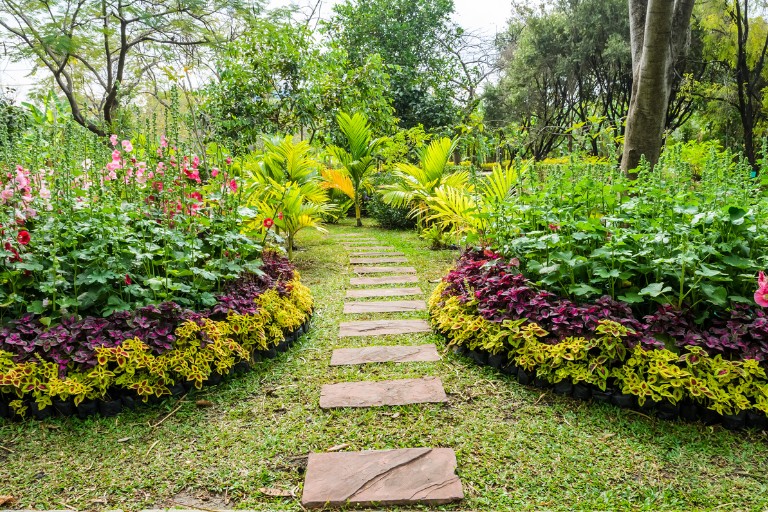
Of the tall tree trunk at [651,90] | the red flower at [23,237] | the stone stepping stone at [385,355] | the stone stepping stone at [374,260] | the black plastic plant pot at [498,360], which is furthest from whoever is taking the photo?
the stone stepping stone at [374,260]

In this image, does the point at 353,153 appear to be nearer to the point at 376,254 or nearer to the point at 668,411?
the point at 376,254

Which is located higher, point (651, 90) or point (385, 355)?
point (651, 90)

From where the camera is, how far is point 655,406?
2143 millimetres

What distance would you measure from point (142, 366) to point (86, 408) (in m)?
0.30

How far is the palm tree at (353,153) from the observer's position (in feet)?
22.5

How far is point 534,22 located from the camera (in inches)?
476

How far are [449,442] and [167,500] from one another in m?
1.08

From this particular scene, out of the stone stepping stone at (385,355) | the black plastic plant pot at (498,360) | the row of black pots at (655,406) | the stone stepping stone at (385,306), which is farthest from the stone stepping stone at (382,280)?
the row of black pots at (655,406)

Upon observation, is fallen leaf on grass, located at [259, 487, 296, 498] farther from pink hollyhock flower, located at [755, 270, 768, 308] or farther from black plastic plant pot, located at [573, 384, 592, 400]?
pink hollyhock flower, located at [755, 270, 768, 308]

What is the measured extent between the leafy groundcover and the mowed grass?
9 cm

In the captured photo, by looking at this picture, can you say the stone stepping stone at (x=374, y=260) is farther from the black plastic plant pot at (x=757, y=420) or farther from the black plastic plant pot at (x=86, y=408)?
the black plastic plant pot at (x=757, y=420)

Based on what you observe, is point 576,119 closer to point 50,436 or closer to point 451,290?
point 451,290

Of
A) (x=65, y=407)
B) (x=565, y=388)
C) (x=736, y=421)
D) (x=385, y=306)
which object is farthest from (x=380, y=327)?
(x=736, y=421)

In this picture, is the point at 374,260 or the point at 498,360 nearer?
the point at 498,360
